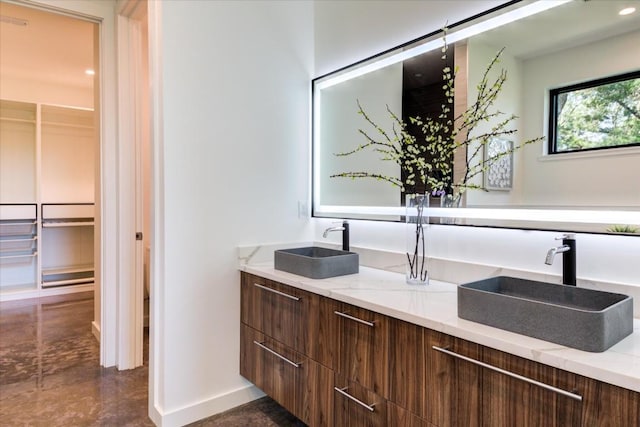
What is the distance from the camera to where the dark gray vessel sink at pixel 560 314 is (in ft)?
3.18

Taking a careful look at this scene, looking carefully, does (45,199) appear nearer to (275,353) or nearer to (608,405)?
(275,353)

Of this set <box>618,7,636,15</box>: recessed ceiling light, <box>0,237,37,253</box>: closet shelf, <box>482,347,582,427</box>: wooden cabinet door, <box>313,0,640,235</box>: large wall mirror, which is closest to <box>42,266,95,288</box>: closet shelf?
<box>0,237,37,253</box>: closet shelf

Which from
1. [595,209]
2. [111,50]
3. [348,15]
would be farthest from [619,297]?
[111,50]

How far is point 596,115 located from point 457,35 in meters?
0.71

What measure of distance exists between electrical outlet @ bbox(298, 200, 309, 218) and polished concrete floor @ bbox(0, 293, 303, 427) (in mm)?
1158

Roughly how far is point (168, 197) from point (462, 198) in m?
1.45

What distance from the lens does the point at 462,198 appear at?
1808 millimetres

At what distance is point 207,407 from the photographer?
7.02ft

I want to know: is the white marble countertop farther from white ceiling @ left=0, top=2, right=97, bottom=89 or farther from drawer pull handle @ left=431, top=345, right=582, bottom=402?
white ceiling @ left=0, top=2, right=97, bottom=89

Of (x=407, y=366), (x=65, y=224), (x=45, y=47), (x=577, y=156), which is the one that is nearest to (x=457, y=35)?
(x=577, y=156)

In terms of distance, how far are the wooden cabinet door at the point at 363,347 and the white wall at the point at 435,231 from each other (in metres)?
0.61

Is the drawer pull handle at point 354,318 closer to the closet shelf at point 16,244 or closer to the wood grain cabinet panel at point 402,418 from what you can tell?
the wood grain cabinet panel at point 402,418

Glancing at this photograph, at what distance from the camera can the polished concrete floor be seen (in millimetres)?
2133

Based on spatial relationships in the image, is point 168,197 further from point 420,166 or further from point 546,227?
point 546,227
